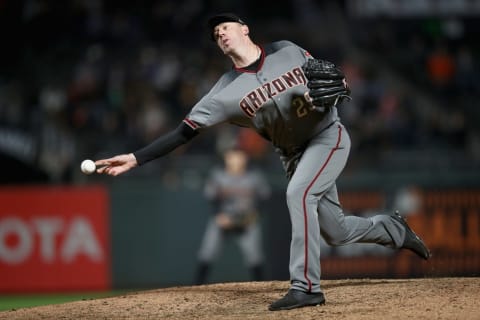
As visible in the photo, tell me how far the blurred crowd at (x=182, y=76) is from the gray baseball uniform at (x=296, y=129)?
5716mm

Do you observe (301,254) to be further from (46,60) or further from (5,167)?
(46,60)

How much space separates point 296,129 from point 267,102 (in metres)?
0.28

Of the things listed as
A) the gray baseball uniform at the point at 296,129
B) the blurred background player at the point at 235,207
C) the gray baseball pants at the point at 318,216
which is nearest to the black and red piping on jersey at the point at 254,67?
the gray baseball uniform at the point at 296,129

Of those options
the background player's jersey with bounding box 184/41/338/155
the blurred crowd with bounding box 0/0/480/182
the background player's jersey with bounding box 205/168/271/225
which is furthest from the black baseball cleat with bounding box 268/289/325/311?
the blurred crowd with bounding box 0/0/480/182

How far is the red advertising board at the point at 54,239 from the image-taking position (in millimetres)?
11008

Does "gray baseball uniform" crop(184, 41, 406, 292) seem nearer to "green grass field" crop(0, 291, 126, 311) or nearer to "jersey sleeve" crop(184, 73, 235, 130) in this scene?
"jersey sleeve" crop(184, 73, 235, 130)

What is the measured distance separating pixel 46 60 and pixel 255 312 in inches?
357

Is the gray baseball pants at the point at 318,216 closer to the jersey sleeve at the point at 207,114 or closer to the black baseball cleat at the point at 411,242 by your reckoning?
the black baseball cleat at the point at 411,242

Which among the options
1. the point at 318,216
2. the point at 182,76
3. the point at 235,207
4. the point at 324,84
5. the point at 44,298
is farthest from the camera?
the point at 182,76

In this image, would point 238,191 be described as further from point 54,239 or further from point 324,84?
point 324,84

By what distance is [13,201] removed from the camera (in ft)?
36.1

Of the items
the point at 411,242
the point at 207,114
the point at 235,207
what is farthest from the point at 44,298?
the point at 207,114

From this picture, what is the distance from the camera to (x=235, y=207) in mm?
11062

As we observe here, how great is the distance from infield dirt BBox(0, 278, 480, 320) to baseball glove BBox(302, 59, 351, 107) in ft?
4.33
